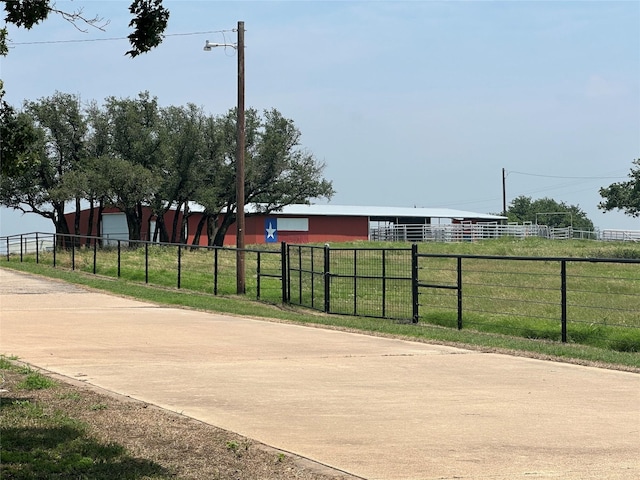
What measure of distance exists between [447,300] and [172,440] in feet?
58.3

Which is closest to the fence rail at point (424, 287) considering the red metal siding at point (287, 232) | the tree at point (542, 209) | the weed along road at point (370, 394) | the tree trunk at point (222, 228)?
the weed along road at point (370, 394)

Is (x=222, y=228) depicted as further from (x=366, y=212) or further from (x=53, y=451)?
(x=53, y=451)

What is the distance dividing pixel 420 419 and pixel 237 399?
1.99 m

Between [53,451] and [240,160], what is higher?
[240,160]

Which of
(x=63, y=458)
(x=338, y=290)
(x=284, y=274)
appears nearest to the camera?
(x=63, y=458)

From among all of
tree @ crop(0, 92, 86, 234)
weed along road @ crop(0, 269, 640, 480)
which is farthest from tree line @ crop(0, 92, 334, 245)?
weed along road @ crop(0, 269, 640, 480)

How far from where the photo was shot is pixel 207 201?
5322 cm

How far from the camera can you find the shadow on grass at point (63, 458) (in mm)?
6059

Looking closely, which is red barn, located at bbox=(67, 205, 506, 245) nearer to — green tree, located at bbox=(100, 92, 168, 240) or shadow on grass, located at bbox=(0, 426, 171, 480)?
green tree, located at bbox=(100, 92, 168, 240)

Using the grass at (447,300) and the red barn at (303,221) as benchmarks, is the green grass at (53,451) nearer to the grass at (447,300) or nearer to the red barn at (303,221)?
the grass at (447,300)

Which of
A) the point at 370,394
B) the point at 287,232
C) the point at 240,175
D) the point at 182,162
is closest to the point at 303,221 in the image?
the point at 287,232

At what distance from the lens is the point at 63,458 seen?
6.46m

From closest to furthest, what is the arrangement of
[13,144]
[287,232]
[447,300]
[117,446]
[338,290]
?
[117,446] < [13,144] < [447,300] < [338,290] < [287,232]

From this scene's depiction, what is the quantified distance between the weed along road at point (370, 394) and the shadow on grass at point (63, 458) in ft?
4.04
